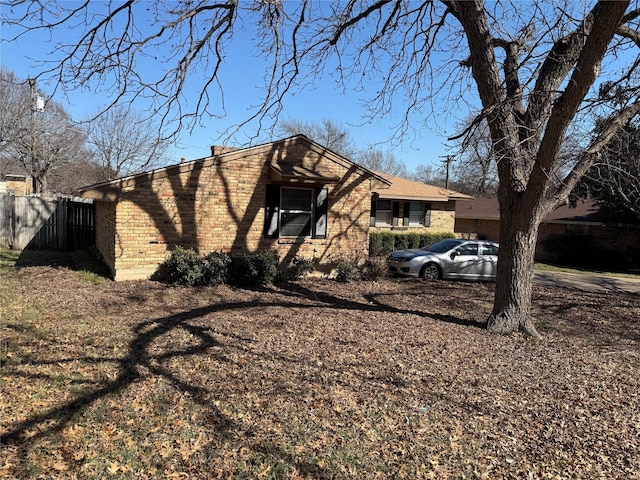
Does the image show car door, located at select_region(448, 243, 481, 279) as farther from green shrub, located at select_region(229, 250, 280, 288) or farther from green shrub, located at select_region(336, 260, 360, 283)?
green shrub, located at select_region(229, 250, 280, 288)

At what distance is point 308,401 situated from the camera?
440cm

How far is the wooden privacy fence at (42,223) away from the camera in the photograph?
52.6ft

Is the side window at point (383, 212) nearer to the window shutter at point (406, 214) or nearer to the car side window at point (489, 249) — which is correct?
the window shutter at point (406, 214)

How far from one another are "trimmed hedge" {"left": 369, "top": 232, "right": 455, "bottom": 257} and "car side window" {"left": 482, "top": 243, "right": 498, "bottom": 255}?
519cm

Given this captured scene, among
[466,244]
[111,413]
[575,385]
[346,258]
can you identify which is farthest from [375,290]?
[111,413]

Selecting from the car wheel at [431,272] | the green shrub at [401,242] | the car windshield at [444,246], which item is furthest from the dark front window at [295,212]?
the green shrub at [401,242]

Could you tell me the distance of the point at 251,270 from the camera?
413 inches

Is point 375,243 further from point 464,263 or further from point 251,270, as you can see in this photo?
point 251,270

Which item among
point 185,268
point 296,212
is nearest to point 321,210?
point 296,212

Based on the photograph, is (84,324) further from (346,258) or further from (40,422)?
(346,258)

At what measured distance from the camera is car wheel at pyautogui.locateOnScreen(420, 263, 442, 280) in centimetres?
1358

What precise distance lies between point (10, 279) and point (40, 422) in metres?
7.59

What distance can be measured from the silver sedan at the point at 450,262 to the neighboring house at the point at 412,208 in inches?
273

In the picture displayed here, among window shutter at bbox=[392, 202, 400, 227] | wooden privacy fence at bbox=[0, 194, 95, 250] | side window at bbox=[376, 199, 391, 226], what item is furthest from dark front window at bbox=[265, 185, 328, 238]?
window shutter at bbox=[392, 202, 400, 227]
